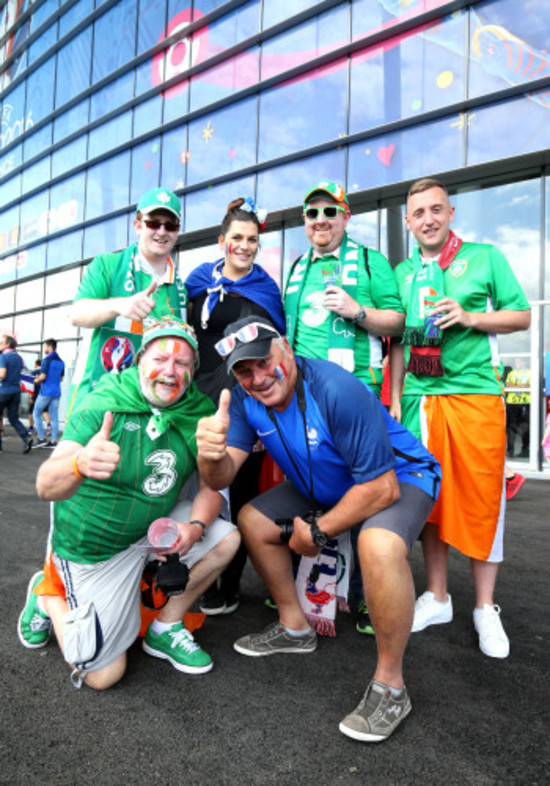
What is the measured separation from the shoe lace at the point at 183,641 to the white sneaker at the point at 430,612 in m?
1.05

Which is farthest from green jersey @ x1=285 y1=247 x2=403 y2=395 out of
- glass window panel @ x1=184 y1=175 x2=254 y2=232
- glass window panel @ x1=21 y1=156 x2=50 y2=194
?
glass window panel @ x1=21 y1=156 x2=50 y2=194

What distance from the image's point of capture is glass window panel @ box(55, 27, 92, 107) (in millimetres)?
15875

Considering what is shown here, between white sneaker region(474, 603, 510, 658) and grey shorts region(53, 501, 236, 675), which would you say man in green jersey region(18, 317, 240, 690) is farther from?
white sneaker region(474, 603, 510, 658)

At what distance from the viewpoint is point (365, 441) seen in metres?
1.93

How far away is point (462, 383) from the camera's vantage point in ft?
8.21

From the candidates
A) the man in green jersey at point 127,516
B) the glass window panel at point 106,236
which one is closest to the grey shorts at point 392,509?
the man in green jersey at point 127,516

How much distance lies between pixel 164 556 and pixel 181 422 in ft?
1.75

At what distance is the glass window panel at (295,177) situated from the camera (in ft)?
33.0

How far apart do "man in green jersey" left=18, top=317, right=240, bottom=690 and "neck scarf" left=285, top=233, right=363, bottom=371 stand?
69 cm

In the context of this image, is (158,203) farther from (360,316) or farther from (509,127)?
(509,127)

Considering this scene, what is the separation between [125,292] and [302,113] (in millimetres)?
9422

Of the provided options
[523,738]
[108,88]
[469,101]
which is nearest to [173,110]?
[108,88]

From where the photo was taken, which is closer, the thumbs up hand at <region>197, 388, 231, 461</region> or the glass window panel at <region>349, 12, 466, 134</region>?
the thumbs up hand at <region>197, 388, 231, 461</region>

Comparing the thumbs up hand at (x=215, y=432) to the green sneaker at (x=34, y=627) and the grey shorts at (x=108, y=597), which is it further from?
the green sneaker at (x=34, y=627)
